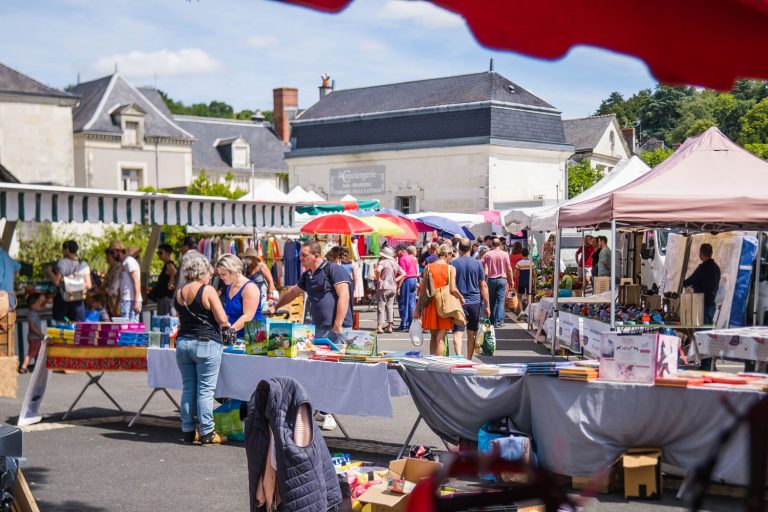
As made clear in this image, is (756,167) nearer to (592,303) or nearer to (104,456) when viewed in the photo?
(592,303)

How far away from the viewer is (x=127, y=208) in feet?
42.7

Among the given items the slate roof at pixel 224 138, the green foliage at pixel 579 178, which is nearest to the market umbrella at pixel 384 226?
the green foliage at pixel 579 178

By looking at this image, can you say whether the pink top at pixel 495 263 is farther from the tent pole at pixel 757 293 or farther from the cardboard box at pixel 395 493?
the cardboard box at pixel 395 493

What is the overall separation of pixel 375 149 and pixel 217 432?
4087cm

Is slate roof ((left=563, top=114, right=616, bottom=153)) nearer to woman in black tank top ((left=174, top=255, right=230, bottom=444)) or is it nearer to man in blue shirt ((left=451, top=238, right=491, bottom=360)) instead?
man in blue shirt ((left=451, top=238, right=491, bottom=360))

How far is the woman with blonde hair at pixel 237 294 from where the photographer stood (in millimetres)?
8922

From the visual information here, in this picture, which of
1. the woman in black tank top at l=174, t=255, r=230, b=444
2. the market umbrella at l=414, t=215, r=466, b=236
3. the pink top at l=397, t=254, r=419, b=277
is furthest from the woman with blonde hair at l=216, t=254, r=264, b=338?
the market umbrella at l=414, t=215, r=466, b=236

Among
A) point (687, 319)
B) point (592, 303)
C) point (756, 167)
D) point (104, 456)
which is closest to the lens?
point (104, 456)

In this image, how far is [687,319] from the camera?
12.3 metres

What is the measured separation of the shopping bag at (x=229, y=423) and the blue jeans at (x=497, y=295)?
9.60 meters

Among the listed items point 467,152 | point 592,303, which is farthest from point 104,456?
point 467,152

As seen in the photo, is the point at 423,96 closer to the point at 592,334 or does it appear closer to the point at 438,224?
the point at 438,224

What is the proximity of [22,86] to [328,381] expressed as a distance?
125 feet

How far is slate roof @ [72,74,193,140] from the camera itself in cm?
5716
